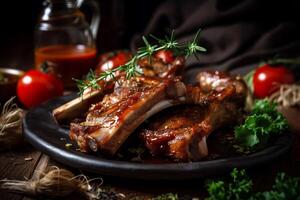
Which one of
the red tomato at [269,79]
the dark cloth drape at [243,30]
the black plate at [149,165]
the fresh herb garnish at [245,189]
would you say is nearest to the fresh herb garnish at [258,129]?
the black plate at [149,165]

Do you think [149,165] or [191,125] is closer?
[149,165]

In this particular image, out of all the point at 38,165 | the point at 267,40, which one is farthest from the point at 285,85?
the point at 38,165

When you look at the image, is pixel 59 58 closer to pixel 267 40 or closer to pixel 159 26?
pixel 159 26

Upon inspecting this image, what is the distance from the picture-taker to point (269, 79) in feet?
14.4

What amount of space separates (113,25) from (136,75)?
7.60 ft

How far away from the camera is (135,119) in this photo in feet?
9.00

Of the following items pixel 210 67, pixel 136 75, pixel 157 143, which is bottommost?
pixel 210 67

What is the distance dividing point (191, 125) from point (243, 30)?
2.65 m

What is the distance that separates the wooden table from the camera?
259 centimetres

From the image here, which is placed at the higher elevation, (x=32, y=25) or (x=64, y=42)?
(x=64, y=42)

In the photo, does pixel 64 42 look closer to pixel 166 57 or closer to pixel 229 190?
pixel 166 57

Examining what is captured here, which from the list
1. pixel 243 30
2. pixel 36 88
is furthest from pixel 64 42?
pixel 243 30

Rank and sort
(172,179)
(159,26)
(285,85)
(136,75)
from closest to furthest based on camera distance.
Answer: (172,179), (136,75), (285,85), (159,26)

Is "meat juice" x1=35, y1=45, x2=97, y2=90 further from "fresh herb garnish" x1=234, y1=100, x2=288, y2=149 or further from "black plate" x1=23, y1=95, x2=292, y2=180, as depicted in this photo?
"fresh herb garnish" x1=234, y1=100, x2=288, y2=149
